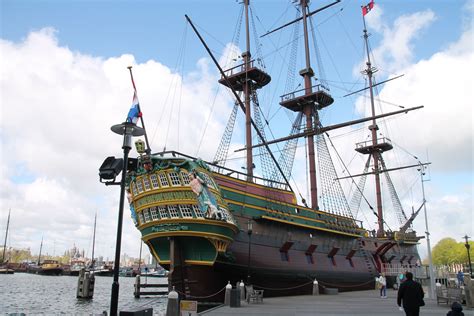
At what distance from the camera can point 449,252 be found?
83.2 metres

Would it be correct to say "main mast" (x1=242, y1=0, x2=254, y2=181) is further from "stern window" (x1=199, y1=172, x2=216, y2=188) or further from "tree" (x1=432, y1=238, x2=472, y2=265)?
"tree" (x1=432, y1=238, x2=472, y2=265)

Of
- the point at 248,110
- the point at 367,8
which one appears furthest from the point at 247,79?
the point at 367,8

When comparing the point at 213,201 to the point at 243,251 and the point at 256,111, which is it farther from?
the point at 256,111

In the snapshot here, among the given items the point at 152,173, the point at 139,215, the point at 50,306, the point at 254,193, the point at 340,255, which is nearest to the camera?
the point at 152,173

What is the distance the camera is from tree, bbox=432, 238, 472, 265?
79312mm

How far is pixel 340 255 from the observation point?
27.9 metres

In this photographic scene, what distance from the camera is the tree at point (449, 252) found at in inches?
3123

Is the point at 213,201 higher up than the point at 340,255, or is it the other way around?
the point at 213,201

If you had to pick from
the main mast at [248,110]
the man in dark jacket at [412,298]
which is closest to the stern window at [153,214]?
the main mast at [248,110]

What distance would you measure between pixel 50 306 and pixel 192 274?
13.1 m

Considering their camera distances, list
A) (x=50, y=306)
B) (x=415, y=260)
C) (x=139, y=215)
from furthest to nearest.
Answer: (x=415, y=260), (x=50, y=306), (x=139, y=215)

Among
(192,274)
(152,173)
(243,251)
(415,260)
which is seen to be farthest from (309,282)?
(415,260)

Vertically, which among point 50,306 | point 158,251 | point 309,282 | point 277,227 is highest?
point 277,227

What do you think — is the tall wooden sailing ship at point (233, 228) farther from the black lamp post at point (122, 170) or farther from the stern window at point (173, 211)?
the black lamp post at point (122, 170)
